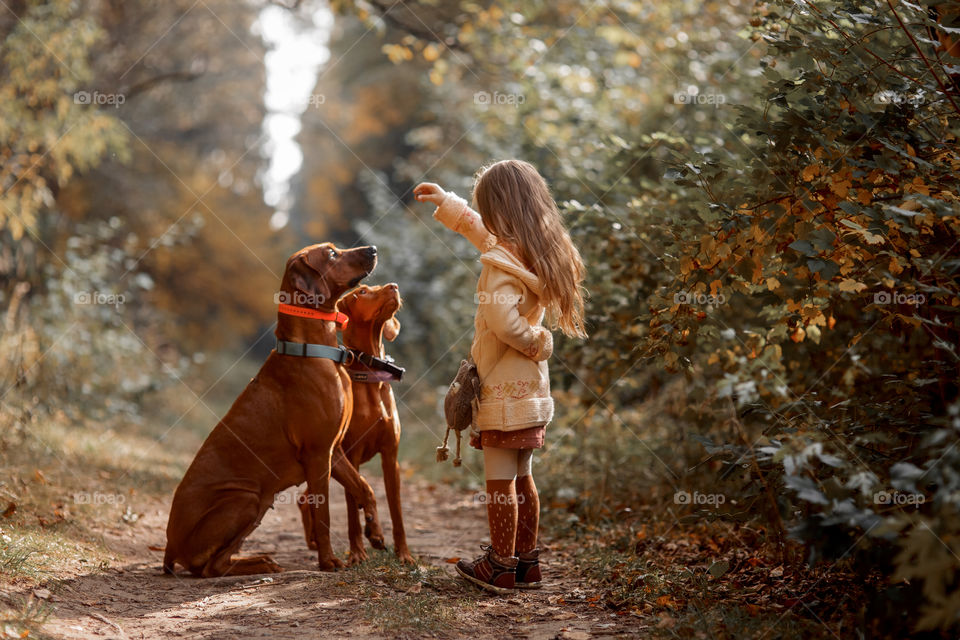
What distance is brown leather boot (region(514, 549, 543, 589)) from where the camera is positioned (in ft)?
15.2

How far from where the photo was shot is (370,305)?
5.05 m

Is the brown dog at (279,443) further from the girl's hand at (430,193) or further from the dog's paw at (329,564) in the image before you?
the girl's hand at (430,193)

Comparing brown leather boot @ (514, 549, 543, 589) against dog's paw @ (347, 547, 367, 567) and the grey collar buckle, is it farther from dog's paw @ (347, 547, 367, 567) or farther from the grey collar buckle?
the grey collar buckle

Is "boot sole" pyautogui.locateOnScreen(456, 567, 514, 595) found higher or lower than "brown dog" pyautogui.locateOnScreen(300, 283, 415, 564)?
lower

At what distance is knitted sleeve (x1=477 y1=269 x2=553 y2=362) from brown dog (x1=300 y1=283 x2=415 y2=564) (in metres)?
0.94

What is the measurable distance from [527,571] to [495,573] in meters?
0.30

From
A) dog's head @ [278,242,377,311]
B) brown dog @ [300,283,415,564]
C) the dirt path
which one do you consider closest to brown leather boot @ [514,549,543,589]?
the dirt path

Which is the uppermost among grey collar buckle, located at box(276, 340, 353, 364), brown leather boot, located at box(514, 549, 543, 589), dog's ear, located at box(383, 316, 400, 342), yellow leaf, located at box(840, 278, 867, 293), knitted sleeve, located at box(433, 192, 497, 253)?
knitted sleeve, located at box(433, 192, 497, 253)

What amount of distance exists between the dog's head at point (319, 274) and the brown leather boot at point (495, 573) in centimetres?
168

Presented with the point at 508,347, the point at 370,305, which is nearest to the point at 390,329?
the point at 370,305

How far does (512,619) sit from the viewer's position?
13.2 feet

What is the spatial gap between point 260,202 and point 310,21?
620 cm

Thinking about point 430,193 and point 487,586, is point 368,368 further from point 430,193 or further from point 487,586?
point 487,586

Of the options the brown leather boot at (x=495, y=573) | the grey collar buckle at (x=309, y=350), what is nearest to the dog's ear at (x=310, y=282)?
the grey collar buckle at (x=309, y=350)
